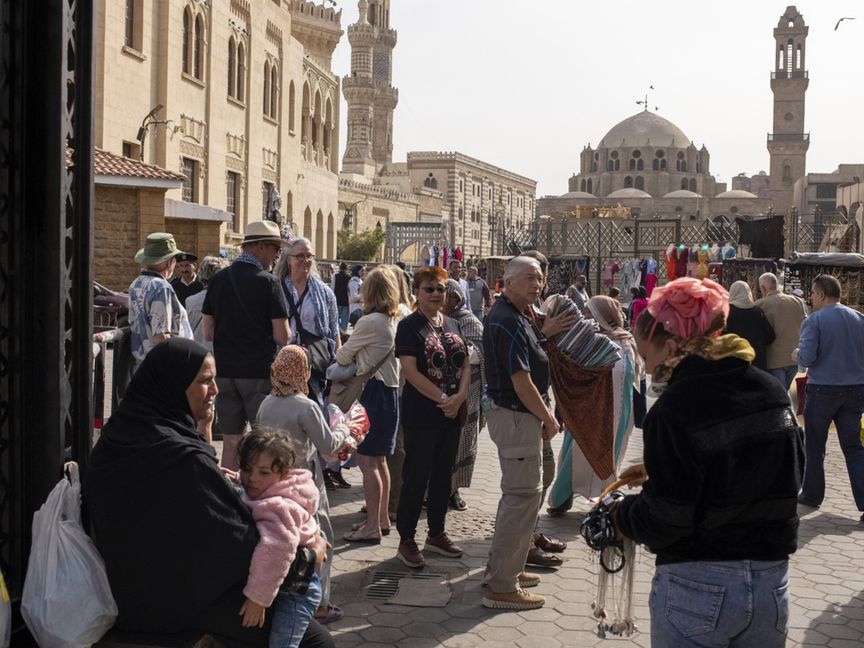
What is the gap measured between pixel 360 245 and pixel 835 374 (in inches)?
1918

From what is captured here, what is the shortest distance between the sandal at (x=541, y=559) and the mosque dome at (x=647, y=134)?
111622mm

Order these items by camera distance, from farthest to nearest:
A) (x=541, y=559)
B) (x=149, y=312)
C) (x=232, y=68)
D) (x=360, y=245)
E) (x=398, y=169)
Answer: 1. (x=398, y=169)
2. (x=360, y=245)
3. (x=232, y=68)
4. (x=149, y=312)
5. (x=541, y=559)

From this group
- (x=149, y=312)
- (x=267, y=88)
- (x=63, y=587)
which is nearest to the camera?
(x=63, y=587)

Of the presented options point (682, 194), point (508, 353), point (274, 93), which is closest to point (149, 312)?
point (508, 353)

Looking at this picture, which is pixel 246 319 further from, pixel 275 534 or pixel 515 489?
pixel 275 534

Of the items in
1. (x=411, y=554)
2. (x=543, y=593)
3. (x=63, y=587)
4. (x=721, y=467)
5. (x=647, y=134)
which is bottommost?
(x=543, y=593)

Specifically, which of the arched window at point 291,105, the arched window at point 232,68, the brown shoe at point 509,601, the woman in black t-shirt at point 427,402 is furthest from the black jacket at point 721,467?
the arched window at point 291,105

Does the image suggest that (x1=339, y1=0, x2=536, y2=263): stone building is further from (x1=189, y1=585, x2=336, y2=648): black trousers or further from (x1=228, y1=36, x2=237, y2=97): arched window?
(x1=189, y1=585, x2=336, y2=648): black trousers

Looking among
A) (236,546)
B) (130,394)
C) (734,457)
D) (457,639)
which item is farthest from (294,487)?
(457,639)

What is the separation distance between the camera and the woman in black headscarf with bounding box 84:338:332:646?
3.00 metres

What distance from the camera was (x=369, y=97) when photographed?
7888 centimetres

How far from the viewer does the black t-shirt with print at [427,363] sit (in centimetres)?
563

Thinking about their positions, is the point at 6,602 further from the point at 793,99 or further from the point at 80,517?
the point at 793,99

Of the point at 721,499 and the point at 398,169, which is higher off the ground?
the point at 398,169
